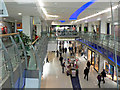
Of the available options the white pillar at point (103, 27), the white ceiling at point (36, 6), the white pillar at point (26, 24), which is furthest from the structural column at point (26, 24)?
the white pillar at point (103, 27)

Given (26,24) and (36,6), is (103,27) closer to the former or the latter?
(26,24)

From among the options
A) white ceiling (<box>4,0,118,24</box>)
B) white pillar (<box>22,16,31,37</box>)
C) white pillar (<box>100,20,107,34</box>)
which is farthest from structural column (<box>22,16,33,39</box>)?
white pillar (<box>100,20,107,34</box>)

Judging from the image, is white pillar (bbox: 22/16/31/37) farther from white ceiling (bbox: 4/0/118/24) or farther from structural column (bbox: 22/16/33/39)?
white ceiling (bbox: 4/0/118/24)

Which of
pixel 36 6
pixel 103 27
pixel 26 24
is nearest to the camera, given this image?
pixel 36 6

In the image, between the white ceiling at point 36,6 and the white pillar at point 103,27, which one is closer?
the white ceiling at point 36,6

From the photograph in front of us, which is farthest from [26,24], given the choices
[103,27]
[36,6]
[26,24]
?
[103,27]

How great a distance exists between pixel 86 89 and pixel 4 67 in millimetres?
5173

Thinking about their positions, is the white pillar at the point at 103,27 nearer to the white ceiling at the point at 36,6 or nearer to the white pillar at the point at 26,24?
the white ceiling at the point at 36,6

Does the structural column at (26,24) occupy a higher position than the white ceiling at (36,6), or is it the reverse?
the white ceiling at (36,6)

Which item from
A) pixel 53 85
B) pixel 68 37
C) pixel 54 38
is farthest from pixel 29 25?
pixel 68 37

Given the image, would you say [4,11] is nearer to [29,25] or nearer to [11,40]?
[11,40]

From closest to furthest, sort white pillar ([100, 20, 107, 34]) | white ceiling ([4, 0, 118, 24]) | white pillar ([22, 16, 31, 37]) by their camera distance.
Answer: white ceiling ([4, 0, 118, 24])
white pillar ([22, 16, 31, 37])
white pillar ([100, 20, 107, 34])

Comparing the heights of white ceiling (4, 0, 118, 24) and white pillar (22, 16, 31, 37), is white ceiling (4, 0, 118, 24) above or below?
above

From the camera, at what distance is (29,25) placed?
332 inches
